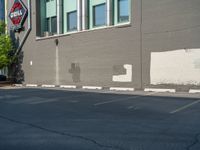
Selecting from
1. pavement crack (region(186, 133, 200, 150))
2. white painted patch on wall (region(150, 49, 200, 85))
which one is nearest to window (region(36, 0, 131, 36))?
white painted patch on wall (region(150, 49, 200, 85))

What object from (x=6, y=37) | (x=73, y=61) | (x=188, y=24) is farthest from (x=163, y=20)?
(x=6, y=37)

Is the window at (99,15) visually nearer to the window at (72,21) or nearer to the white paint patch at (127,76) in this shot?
the window at (72,21)

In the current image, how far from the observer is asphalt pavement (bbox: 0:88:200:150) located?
7320mm

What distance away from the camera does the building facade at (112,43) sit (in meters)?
19.6

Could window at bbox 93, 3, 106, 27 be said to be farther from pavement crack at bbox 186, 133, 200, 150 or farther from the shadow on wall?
pavement crack at bbox 186, 133, 200, 150

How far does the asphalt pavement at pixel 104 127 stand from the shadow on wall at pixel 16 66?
21.4 m

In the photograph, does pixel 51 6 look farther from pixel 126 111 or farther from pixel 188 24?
pixel 126 111

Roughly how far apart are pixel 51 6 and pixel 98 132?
2463cm

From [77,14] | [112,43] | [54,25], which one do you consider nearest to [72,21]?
[77,14]

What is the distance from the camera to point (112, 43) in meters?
23.8

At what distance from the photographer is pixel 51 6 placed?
31453 millimetres

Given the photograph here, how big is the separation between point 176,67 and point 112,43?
5672 mm

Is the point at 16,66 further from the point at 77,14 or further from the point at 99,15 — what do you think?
the point at 99,15

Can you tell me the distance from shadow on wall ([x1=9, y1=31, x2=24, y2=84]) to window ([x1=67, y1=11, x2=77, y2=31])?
7.65 metres
